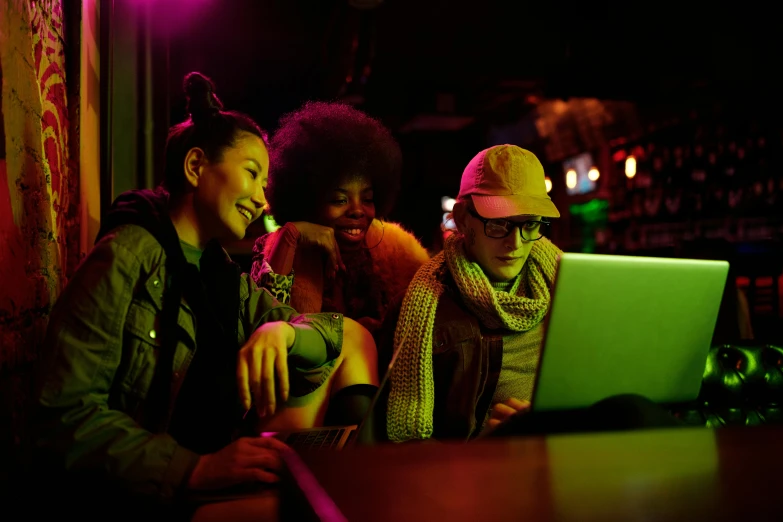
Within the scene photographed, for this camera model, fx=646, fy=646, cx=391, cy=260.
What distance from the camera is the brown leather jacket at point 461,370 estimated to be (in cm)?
206

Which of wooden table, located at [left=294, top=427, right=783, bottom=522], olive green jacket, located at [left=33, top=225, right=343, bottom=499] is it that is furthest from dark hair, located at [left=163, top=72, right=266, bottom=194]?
wooden table, located at [left=294, top=427, right=783, bottom=522]

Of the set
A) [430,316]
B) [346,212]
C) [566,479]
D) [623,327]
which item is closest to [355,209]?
[346,212]

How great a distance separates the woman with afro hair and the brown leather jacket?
1.21 ft

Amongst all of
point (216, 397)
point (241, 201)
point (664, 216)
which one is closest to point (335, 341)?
point (216, 397)

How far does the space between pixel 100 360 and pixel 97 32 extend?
1.73 metres

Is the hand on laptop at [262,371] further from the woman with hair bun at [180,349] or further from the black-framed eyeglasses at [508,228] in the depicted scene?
the black-framed eyeglasses at [508,228]

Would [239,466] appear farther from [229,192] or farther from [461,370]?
[461,370]

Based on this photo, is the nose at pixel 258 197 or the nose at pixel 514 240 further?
the nose at pixel 514 240

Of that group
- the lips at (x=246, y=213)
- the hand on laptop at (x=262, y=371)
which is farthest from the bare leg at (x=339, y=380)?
the lips at (x=246, y=213)

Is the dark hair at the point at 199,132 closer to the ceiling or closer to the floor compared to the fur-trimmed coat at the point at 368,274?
closer to the ceiling

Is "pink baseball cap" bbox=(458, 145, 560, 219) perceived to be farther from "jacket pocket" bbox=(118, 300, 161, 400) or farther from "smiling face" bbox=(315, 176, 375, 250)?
"jacket pocket" bbox=(118, 300, 161, 400)

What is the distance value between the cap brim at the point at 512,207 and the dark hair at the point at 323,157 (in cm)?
75

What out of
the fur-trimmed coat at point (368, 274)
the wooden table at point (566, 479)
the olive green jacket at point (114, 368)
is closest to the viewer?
the wooden table at point (566, 479)

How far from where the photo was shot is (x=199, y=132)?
1.66 meters
